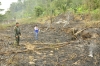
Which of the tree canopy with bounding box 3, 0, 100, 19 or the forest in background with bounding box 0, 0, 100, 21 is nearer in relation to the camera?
the forest in background with bounding box 0, 0, 100, 21

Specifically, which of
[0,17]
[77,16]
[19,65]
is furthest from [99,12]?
[0,17]

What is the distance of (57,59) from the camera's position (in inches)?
457

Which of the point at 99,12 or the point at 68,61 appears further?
the point at 99,12

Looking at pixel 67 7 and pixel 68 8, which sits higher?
pixel 67 7

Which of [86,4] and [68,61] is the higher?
[86,4]

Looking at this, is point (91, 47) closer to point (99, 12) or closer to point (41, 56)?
point (41, 56)

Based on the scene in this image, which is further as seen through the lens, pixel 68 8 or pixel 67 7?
pixel 68 8

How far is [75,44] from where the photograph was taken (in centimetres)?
1548

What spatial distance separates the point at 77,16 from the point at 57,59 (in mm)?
21670

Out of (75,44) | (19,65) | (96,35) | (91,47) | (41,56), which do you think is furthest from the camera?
(96,35)

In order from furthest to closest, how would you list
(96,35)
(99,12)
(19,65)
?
(99,12) → (96,35) → (19,65)

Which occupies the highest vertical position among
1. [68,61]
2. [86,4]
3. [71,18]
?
[86,4]

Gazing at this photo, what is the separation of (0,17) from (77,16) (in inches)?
877

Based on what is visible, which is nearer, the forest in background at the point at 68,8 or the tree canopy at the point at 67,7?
the forest in background at the point at 68,8
